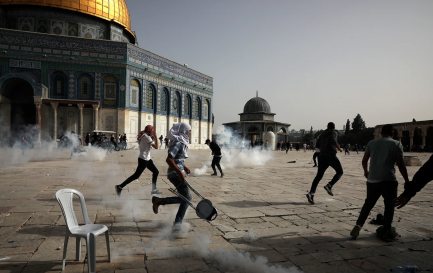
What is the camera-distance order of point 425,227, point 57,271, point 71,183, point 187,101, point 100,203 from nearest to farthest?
point 57,271
point 425,227
point 100,203
point 71,183
point 187,101

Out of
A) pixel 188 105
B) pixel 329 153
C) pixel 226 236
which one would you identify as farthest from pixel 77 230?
pixel 188 105

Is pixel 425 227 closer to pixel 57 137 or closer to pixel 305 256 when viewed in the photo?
pixel 305 256

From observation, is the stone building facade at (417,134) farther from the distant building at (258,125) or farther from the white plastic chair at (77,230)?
the white plastic chair at (77,230)

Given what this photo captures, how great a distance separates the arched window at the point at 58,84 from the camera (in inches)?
1254

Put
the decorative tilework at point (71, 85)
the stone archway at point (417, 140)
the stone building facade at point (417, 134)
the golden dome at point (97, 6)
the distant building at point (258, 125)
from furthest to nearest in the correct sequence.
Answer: the distant building at point (258, 125), the stone archway at point (417, 140), the stone building facade at point (417, 134), the golden dome at point (97, 6), the decorative tilework at point (71, 85)

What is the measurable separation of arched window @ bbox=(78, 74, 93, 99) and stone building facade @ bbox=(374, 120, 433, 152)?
36.4m

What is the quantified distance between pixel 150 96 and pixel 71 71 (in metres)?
8.71

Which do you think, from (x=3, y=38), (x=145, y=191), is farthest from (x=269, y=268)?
(x=3, y=38)

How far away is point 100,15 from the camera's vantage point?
34750 millimetres

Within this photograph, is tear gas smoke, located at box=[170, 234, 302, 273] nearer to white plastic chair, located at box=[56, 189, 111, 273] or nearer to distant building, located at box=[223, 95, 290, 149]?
white plastic chair, located at box=[56, 189, 111, 273]

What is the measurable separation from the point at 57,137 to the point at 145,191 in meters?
25.6

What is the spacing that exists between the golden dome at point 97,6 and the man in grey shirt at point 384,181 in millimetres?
35301

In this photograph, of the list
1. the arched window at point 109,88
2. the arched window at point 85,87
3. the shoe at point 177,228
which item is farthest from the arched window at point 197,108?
the shoe at point 177,228

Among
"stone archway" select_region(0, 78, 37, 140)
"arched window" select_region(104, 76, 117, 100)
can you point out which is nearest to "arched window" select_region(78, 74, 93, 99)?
"arched window" select_region(104, 76, 117, 100)
